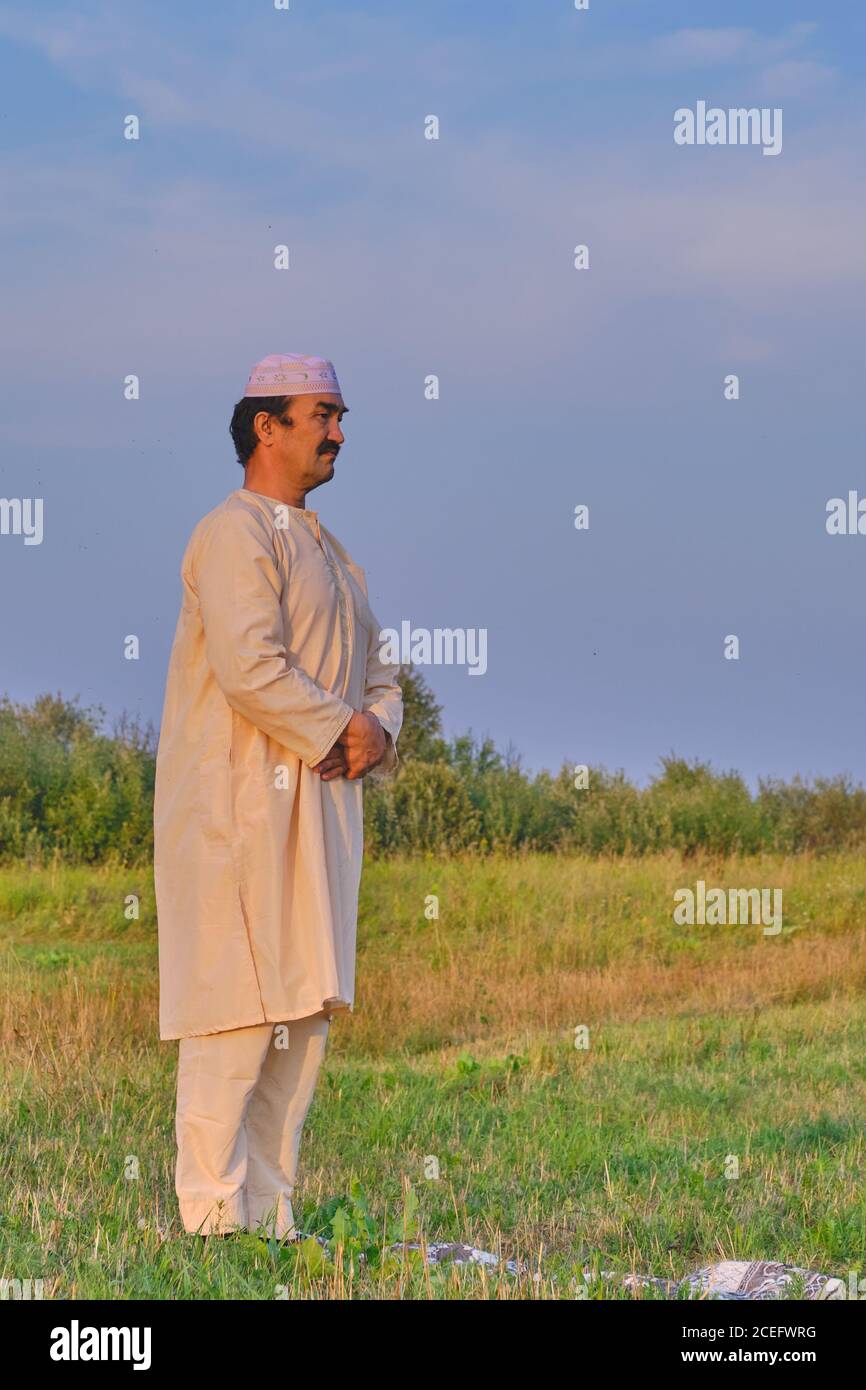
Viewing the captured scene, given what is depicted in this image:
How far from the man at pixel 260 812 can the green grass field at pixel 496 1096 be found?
1.19 ft

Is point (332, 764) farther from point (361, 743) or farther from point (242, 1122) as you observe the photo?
point (242, 1122)

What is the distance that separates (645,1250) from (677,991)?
6.95 m

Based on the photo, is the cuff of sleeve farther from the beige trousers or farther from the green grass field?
the green grass field


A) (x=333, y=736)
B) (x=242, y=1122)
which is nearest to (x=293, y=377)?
(x=333, y=736)

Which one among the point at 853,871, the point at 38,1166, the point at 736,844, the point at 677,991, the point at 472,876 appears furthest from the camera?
the point at 736,844

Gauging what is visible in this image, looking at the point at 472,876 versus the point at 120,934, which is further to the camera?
the point at 472,876

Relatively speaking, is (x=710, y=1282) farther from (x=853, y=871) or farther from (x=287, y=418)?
(x=853, y=871)

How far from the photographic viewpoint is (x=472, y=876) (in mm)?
15812

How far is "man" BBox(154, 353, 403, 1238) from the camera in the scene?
15.7 feet

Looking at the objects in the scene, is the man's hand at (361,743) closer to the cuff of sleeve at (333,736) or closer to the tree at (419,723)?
the cuff of sleeve at (333,736)

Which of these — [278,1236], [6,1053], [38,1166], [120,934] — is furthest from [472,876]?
[278,1236]

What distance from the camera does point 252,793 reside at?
486 cm

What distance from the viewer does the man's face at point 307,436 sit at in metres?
5.00

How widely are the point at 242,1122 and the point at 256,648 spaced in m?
1.39
